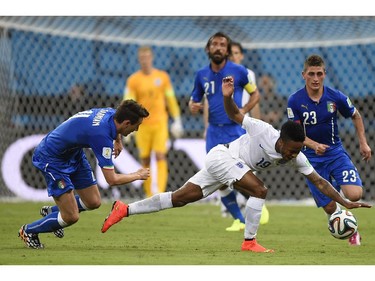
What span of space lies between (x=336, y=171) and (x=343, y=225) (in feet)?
2.97

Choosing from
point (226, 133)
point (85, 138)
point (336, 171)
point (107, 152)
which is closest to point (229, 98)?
point (107, 152)

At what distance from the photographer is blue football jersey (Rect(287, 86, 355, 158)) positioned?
10.3 meters

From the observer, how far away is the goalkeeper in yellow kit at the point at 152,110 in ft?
51.3

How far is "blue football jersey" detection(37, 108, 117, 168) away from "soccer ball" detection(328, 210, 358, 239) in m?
2.31

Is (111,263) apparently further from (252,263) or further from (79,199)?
(79,199)

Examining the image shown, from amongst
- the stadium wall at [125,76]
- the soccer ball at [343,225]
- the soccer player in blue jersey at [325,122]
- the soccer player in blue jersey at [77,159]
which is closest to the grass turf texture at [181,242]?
the soccer ball at [343,225]

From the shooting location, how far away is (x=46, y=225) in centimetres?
957

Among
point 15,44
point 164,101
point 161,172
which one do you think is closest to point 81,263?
point 161,172

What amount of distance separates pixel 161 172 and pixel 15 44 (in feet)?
13.0

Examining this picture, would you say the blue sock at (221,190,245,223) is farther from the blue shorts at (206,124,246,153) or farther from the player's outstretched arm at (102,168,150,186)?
the player's outstretched arm at (102,168,150,186)

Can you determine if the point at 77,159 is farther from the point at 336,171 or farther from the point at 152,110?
the point at 152,110

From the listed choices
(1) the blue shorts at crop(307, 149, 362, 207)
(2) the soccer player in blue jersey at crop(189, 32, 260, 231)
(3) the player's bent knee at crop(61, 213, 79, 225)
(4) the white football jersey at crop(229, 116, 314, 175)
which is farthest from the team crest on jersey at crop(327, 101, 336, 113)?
(3) the player's bent knee at crop(61, 213, 79, 225)

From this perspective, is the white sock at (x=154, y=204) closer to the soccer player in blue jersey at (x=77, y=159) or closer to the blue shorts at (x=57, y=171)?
the soccer player in blue jersey at (x=77, y=159)

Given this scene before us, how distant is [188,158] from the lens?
1653 centimetres
